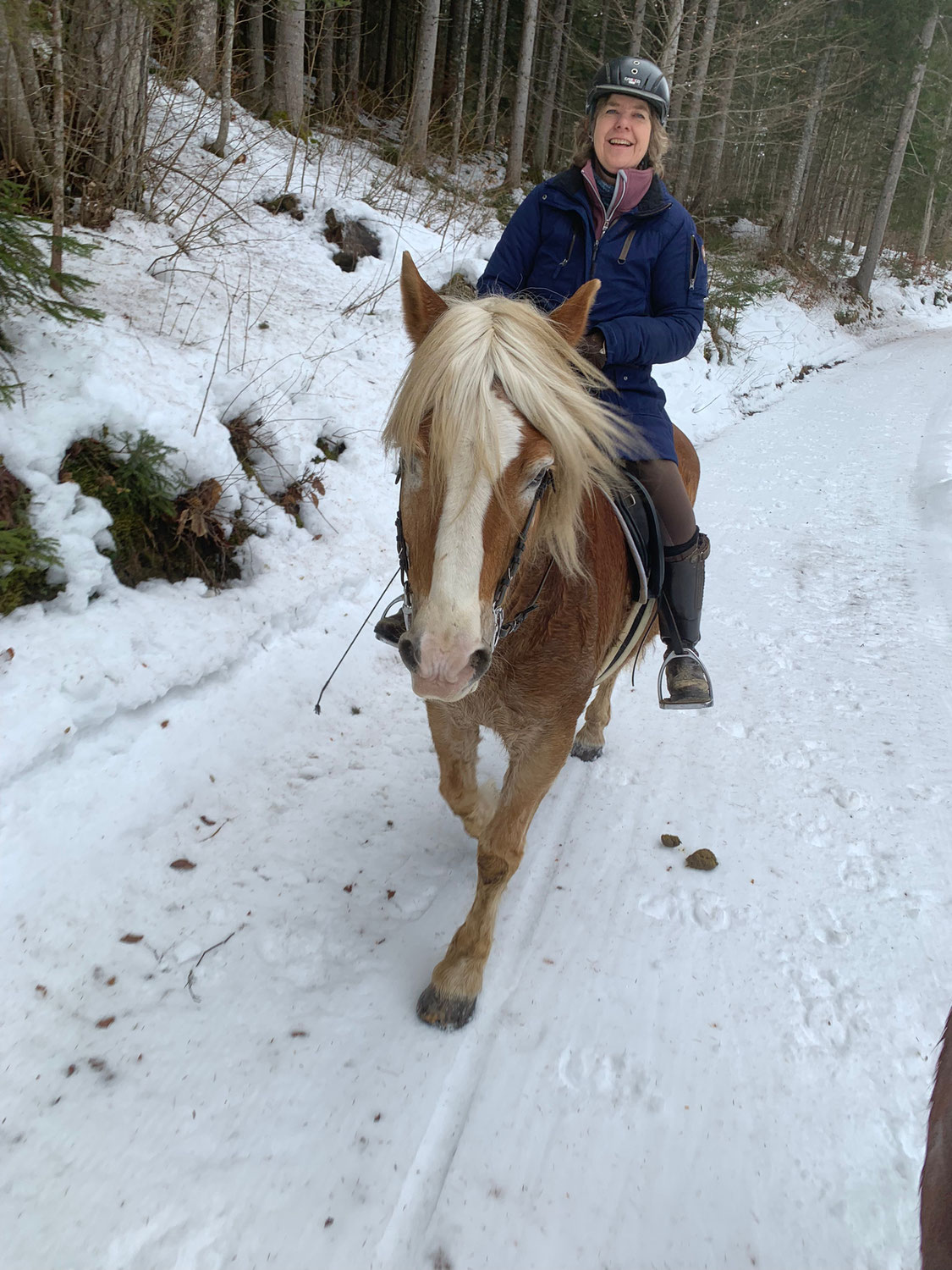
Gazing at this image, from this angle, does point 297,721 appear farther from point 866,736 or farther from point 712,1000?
point 866,736

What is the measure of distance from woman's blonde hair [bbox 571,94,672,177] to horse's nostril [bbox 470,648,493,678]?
2290mm

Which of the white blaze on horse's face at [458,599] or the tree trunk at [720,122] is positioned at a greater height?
the tree trunk at [720,122]

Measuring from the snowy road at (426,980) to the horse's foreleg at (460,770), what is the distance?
0.96ft

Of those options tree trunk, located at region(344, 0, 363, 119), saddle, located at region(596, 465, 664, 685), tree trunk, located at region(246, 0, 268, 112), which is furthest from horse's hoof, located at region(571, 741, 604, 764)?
tree trunk, located at region(344, 0, 363, 119)

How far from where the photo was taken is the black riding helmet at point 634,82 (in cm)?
269

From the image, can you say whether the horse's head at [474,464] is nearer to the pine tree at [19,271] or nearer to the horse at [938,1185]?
the horse at [938,1185]

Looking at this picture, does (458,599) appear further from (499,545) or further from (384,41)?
(384,41)

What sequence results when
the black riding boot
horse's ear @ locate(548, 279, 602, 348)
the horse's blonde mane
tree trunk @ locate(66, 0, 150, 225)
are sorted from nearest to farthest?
the horse's blonde mane
horse's ear @ locate(548, 279, 602, 348)
the black riding boot
tree trunk @ locate(66, 0, 150, 225)

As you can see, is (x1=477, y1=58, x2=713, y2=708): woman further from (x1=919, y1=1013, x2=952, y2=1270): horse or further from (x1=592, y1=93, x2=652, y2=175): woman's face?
(x1=919, y1=1013, x2=952, y2=1270): horse

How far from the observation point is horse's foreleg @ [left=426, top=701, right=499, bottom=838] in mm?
2609

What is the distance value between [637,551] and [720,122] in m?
21.7

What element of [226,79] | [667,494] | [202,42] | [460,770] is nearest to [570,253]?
[667,494]

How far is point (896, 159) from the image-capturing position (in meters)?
23.9

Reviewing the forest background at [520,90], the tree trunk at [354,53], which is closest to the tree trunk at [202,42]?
the forest background at [520,90]
